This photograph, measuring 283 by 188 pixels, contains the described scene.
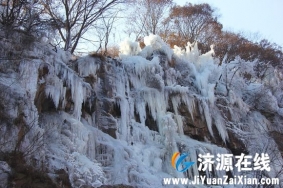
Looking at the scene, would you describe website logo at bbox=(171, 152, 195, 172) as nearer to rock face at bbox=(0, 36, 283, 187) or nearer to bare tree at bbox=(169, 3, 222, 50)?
rock face at bbox=(0, 36, 283, 187)

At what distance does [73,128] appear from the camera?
818 centimetres

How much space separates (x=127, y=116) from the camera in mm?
10305

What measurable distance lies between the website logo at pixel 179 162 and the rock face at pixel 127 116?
14 centimetres

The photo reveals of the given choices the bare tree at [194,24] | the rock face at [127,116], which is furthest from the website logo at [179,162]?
the bare tree at [194,24]

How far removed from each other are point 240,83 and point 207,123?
13.4 ft

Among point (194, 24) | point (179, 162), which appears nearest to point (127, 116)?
point (179, 162)

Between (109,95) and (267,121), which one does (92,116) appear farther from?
(267,121)

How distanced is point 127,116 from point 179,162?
6.73 feet

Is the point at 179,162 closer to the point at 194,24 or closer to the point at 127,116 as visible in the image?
the point at 127,116

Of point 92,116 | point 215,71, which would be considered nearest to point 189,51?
point 215,71

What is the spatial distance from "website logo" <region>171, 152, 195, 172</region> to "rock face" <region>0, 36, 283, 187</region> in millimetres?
142

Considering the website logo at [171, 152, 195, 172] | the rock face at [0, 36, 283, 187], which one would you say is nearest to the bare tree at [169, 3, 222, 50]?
the rock face at [0, 36, 283, 187]

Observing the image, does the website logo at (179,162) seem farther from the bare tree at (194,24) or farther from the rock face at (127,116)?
the bare tree at (194,24)

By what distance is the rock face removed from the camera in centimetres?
680
